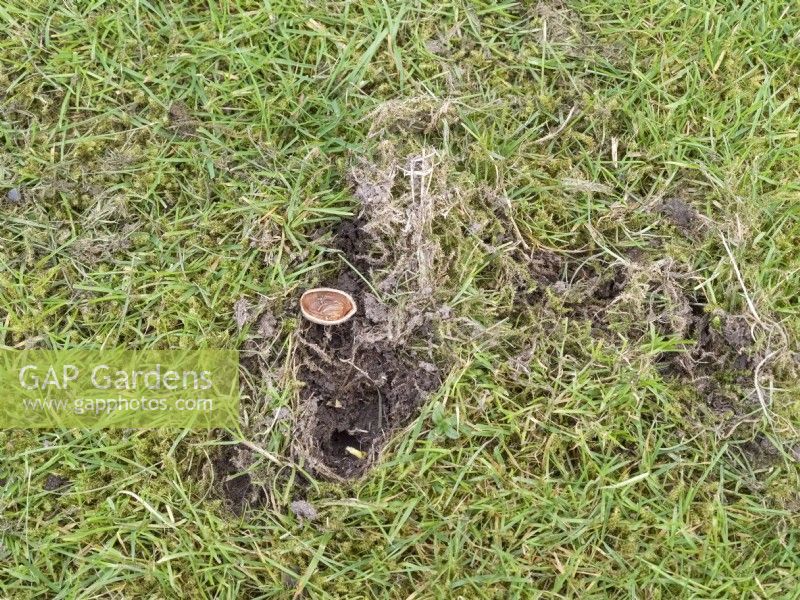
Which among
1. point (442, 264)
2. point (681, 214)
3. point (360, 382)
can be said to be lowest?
point (360, 382)

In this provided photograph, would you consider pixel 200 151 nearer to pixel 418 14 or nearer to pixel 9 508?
pixel 418 14

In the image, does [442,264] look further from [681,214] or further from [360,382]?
[681,214]

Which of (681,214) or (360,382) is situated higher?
(681,214)

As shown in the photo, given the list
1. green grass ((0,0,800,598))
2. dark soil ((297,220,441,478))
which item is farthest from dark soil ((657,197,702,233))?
dark soil ((297,220,441,478))

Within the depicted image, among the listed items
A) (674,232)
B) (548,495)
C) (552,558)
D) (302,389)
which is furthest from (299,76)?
(552,558)

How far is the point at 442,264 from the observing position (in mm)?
2203

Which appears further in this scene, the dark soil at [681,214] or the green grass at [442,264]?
the dark soil at [681,214]

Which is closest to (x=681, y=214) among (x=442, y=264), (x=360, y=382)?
(x=442, y=264)

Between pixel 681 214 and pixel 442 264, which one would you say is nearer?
pixel 442 264

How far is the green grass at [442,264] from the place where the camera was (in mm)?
2061

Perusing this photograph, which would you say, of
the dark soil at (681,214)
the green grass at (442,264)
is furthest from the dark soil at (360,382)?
the dark soil at (681,214)

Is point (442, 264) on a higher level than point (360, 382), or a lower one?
higher

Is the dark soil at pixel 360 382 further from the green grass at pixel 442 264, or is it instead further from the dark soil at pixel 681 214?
the dark soil at pixel 681 214

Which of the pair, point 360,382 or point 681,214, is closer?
point 360,382
